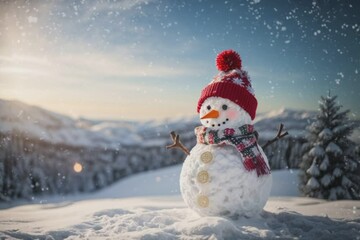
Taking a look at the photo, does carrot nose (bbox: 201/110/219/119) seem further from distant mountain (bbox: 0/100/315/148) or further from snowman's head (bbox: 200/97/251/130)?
distant mountain (bbox: 0/100/315/148)

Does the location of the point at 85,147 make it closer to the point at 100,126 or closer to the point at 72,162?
the point at 72,162

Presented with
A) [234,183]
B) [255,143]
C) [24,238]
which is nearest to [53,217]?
[24,238]

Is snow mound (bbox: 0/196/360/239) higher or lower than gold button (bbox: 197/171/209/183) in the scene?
lower

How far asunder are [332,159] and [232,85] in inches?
229

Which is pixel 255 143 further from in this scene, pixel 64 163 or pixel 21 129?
pixel 64 163

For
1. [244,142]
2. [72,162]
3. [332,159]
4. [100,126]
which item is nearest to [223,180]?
[244,142]

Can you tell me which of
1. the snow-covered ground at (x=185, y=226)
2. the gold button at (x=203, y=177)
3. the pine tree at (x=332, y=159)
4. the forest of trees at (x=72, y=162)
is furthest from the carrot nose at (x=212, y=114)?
the forest of trees at (x=72, y=162)

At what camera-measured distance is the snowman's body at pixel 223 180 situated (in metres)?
4.16

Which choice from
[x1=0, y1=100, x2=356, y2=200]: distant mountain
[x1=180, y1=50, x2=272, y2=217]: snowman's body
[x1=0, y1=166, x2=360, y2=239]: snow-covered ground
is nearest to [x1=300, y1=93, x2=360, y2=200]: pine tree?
[x1=0, y1=100, x2=356, y2=200]: distant mountain

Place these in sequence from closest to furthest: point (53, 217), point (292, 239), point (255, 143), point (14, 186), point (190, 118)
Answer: point (292, 239), point (255, 143), point (53, 217), point (14, 186), point (190, 118)

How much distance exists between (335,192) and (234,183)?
5714 millimetres

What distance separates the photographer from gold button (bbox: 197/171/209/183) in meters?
4.20

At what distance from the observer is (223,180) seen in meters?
4.15

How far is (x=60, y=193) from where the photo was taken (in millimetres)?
11719
